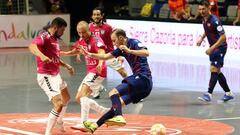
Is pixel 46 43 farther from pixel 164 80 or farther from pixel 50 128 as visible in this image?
pixel 164 80

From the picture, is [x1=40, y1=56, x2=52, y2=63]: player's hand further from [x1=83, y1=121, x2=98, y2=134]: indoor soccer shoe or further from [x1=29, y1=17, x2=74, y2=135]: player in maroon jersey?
[x1=83, y1=121, x2=98, y2=134]: indoor soccer shoe

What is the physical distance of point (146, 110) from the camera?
42.4ft

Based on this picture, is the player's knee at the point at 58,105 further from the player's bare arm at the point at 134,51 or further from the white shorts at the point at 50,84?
the player's bare arm at the point at 134,51

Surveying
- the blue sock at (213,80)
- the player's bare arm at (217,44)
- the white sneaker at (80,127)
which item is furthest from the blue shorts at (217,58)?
the white sneaker at (80,127)

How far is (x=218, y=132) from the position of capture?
406 inches

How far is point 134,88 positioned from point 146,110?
3041 mm

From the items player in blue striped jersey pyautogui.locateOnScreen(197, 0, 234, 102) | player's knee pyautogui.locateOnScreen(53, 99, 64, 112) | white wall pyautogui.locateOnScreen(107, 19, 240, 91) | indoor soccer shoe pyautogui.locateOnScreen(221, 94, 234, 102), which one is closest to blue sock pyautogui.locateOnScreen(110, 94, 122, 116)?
player's knee pyautogui.locateOnScreen(53, 99, 64, 112)

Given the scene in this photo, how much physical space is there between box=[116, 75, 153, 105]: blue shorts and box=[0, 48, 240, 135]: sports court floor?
61cm

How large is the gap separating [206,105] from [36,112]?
3.38 m

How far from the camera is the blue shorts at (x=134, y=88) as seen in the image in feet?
32.5

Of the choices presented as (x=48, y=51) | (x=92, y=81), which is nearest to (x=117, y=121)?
(x=48, y=51)

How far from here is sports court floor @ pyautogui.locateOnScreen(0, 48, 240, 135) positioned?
10.6m

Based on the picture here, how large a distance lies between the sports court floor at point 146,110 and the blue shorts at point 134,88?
611mm

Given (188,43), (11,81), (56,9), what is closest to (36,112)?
(11,81)
